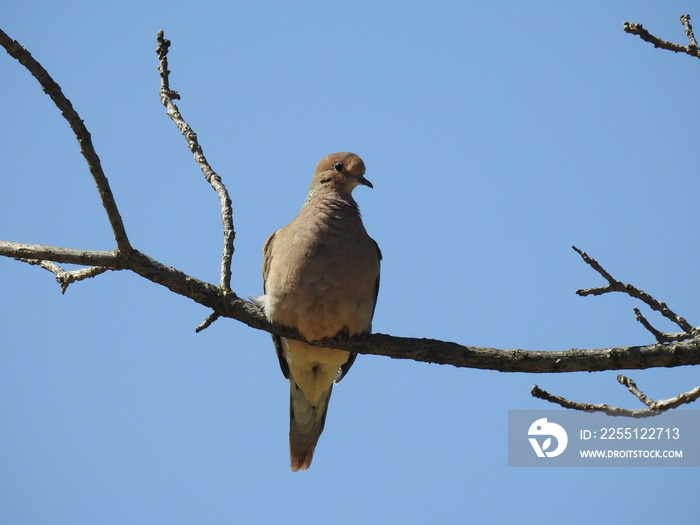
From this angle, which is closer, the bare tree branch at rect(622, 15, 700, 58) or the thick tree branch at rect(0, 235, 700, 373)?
the bare tree branch at rect(622, 15, 700, 58)

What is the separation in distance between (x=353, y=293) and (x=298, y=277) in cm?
41

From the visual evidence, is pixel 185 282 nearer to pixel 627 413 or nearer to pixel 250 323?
pixel 250 323

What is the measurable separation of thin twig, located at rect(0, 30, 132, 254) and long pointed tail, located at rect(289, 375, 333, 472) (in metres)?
2.95

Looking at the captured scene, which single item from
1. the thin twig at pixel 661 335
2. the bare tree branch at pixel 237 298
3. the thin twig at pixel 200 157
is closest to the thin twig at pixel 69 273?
the bare tree branch at pixel 237 298

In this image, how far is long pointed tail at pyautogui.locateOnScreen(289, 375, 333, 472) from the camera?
7012 mm

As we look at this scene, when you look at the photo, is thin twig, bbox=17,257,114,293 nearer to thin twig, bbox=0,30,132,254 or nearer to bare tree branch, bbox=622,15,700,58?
thin twig, bbox=0,30,132,254

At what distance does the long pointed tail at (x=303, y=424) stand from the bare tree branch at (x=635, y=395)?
3225 mm

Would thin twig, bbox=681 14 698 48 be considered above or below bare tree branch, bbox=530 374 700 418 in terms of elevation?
above

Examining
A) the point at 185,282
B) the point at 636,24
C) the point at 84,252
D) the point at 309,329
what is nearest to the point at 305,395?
the point at 309,329

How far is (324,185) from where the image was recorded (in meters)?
6.77

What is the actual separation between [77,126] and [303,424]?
151 inches

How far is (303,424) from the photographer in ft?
23.4

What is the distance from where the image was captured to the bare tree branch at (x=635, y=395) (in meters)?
3.71

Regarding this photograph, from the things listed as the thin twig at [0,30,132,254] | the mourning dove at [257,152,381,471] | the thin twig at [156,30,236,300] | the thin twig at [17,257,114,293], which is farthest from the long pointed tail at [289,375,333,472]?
the thin twig at [0,30,132,254]
